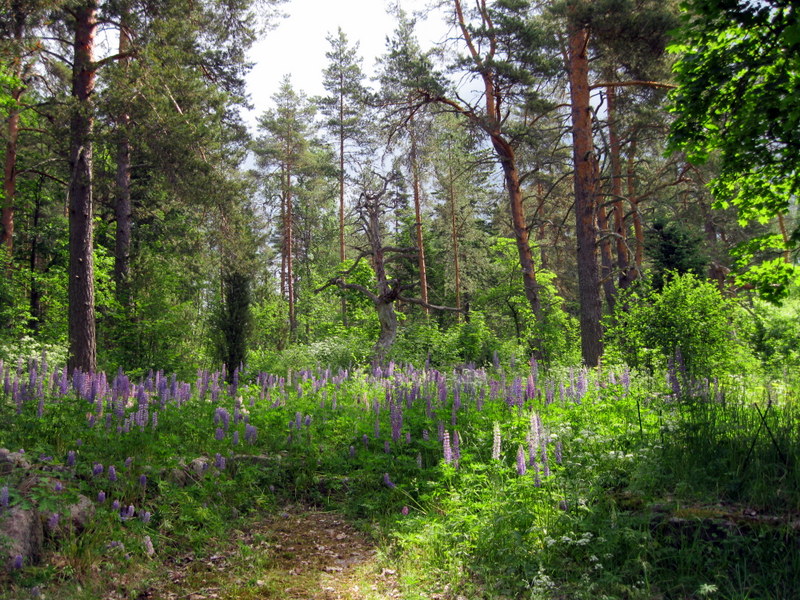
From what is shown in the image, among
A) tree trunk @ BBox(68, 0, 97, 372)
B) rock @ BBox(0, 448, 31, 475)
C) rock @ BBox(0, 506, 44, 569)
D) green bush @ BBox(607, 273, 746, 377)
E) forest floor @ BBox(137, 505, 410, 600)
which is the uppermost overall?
tree trunk @ BBox(68, 0, 97, 372)

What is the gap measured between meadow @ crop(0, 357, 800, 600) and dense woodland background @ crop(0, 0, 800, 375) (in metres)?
2.00

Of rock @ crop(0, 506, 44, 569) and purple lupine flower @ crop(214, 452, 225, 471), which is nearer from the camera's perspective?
rock @ crop(0, 506, 44, 569)

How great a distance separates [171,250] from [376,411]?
14719mm

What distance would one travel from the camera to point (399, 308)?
36.9 meters

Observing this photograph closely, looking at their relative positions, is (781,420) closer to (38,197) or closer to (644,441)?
(644,441)

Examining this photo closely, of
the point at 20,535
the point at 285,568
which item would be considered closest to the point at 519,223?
the point at 285,568

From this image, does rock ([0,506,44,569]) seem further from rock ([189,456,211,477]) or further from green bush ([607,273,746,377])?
green bush ([607,273,746,377])

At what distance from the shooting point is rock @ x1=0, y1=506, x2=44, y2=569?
389cm

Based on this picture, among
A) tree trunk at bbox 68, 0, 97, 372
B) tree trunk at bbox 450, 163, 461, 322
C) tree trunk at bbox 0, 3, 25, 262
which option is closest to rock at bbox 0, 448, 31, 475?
tree trunk at bbox 68, 0, 97, 372

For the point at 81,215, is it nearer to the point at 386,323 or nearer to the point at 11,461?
the point at 11,461

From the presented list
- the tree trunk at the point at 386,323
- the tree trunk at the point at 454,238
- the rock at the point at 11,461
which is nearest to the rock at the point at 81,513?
the rock at the point at 11,461

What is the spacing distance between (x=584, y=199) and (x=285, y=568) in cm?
1033

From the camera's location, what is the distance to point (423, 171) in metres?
27.4

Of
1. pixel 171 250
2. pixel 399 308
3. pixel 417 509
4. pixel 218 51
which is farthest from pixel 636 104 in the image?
pixel 399 308
